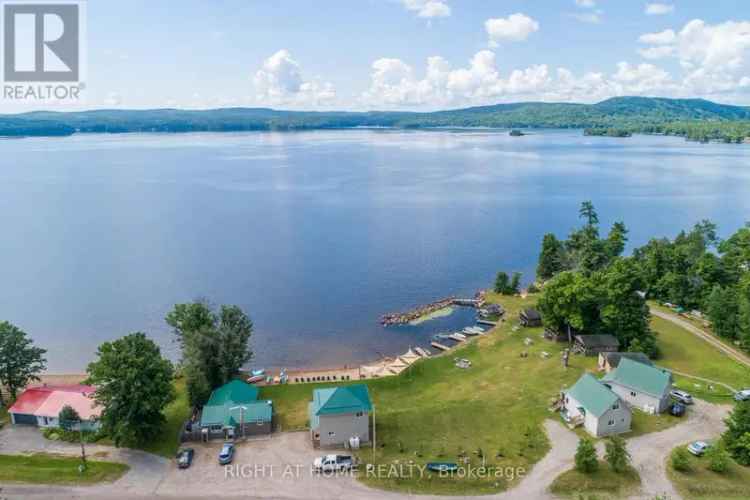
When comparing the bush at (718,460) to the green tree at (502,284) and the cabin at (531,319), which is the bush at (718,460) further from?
the green tree at (502,284)

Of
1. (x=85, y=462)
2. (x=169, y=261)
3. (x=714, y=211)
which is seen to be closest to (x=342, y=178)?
(x=169, y=261)

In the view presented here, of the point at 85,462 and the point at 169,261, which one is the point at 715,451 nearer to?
the point at 85,462

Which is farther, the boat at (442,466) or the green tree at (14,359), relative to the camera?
the green tree at (14,359)

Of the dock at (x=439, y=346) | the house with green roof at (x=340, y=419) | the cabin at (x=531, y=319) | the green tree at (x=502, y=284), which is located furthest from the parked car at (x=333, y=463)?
the green tree at (x=502, y=284)

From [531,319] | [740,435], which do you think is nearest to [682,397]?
[740,435]

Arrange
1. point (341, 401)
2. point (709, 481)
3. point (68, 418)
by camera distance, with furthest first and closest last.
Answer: point (68, 418)
point (341, 401)
point (709, 481)

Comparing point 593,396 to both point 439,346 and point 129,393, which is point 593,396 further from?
point 129,393
